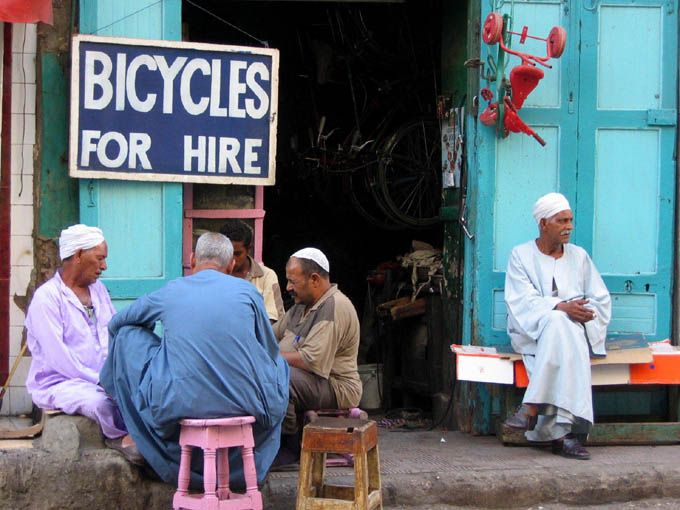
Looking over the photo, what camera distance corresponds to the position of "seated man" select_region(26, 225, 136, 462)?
184 inches

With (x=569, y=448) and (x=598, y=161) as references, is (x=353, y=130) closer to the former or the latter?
(x=598, y=161)

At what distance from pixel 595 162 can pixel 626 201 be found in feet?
1.09

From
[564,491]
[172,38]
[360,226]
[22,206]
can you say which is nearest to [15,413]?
[22,206]

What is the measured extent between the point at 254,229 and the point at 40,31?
1803 millimetres

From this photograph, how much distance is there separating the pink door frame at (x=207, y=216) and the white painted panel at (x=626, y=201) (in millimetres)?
2196

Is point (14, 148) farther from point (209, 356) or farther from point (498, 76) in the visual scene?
point (498, 76)

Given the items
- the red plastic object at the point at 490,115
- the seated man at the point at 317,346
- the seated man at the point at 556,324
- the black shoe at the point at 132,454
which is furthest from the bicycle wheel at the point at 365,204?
the black shoe at the point at 132,454

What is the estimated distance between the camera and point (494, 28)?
5660 mm

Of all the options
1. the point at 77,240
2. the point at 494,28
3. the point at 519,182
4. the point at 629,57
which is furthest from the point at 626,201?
the point at 77,240

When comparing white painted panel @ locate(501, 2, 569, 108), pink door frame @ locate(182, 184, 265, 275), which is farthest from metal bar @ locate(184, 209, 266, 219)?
white painted panel @ locate(501, 2, 569, 108)

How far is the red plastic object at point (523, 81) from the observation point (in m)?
5.65

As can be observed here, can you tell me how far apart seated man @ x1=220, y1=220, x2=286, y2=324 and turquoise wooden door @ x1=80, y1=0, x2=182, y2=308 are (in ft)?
1.19

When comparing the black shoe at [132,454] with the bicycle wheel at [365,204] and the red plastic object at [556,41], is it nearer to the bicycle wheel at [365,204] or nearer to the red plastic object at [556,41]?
the red plastic object at [556,41]

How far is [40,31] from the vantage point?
19.0ft
